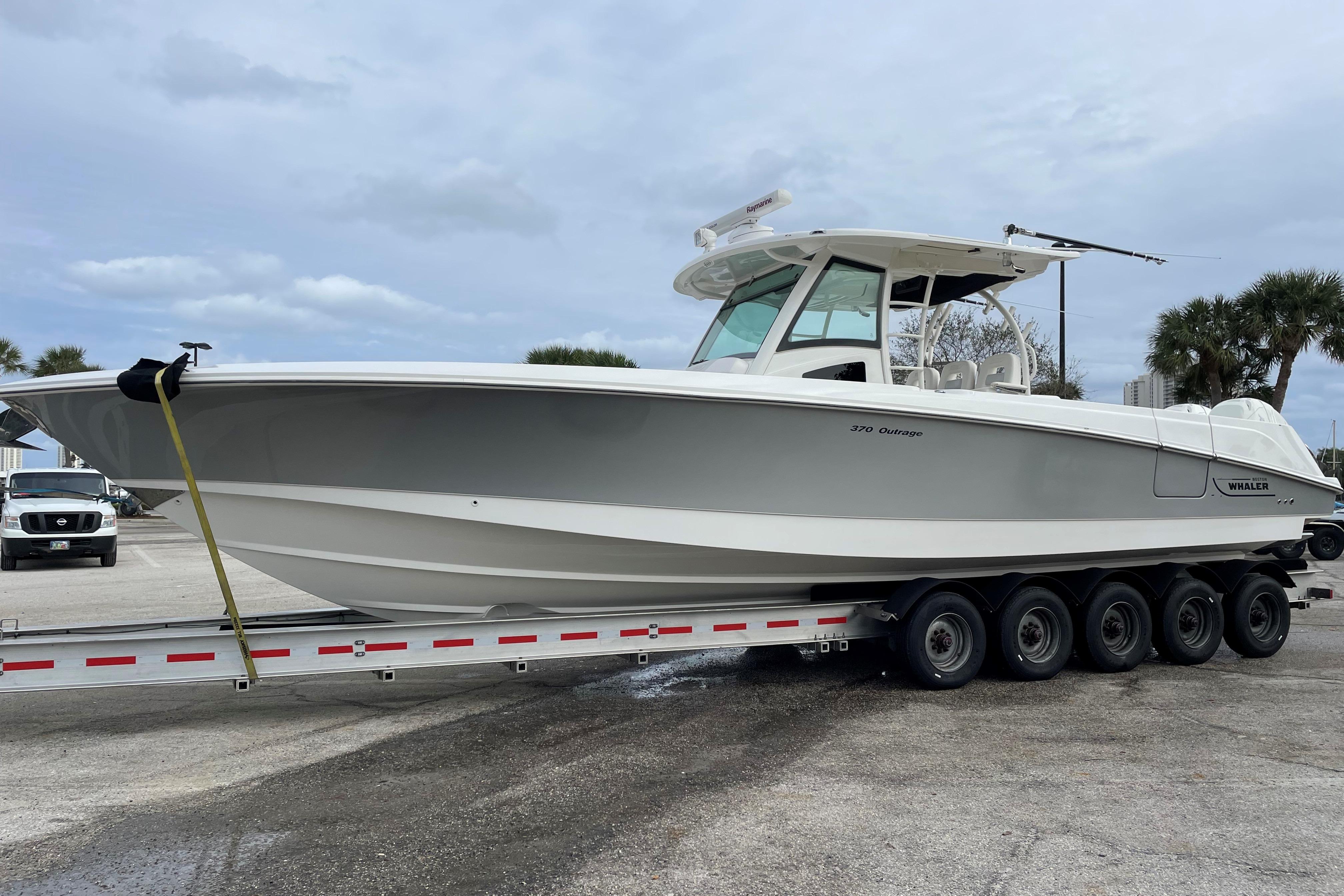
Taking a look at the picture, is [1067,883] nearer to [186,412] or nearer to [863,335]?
[863,335]

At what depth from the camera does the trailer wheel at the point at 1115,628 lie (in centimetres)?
577

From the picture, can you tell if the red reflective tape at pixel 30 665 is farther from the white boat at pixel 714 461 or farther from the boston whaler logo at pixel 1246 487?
the boston whaler logo at pixel 1246 487

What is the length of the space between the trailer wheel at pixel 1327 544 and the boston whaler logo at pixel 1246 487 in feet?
35.7

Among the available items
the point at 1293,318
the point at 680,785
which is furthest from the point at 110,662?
the point at 1293,318

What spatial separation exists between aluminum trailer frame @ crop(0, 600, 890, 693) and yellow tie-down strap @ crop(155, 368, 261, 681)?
5 centimetres

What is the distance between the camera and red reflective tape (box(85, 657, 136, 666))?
4098mm

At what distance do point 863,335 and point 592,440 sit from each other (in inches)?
80.4

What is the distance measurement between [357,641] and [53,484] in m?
12.0

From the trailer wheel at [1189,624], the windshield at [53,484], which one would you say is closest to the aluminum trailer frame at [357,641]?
the trailer wheel at [1189,624]

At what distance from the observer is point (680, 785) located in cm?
373

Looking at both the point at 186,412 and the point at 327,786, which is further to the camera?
the point at 186,412

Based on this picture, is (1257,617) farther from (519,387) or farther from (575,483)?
→ (519,387)

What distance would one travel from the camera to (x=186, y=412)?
4.18 metres

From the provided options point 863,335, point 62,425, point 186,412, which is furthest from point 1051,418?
point 62,425
